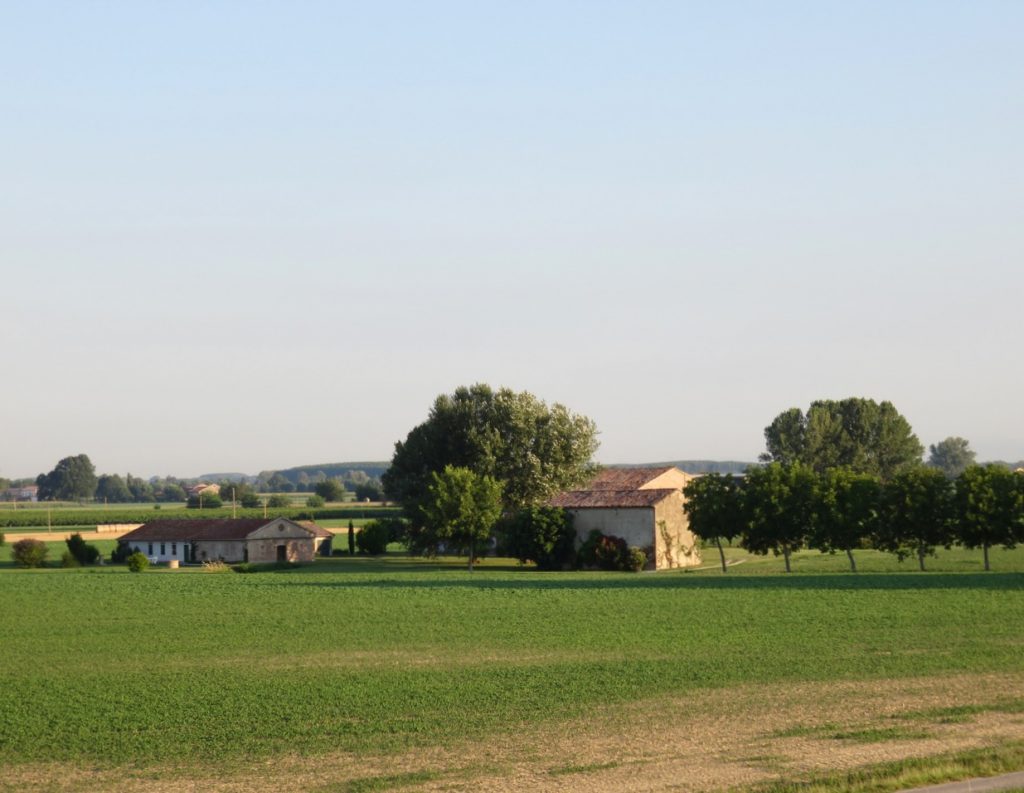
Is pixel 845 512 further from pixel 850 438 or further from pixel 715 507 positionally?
pixel 850 438

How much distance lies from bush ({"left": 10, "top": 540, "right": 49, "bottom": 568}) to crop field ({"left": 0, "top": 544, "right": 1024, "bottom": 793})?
41.0 meters

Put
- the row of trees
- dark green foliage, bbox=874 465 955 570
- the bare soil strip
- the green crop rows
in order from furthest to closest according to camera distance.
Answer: dark green foliage, bbox=874 465 955 570
the row of trees
the green crop rows
the bare soil strip

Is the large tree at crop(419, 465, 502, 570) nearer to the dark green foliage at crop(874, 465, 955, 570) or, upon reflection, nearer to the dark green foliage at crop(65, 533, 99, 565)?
the dark green foliage at crop(874, 465, 955, 570)

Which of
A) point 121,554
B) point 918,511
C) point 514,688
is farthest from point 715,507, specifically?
point 121,554

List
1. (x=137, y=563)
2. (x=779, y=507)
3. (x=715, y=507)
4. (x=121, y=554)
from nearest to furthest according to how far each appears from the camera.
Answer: (x=779, y=507) → (x=715, y=507) → (x=137, y=563) → (x=121, y=554)

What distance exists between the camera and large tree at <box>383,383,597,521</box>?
102 metres

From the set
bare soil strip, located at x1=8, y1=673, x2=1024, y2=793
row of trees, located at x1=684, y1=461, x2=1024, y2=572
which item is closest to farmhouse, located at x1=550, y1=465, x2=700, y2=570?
row of trees, located at x1=684, y1=461, x2=1024, y2=572

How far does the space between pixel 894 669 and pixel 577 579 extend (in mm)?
40441

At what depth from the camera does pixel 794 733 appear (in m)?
25.9

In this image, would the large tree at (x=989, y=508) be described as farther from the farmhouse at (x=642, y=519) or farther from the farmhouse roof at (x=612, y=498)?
the farmhouse roof at (x=612, y=498)

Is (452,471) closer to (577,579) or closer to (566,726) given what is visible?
(577,579)

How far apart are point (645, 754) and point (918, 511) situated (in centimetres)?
5422

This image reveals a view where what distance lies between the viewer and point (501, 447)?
334ft

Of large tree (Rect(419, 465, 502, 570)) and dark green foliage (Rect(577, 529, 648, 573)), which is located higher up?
large tree (Rect(419, 465, 502, 570))
